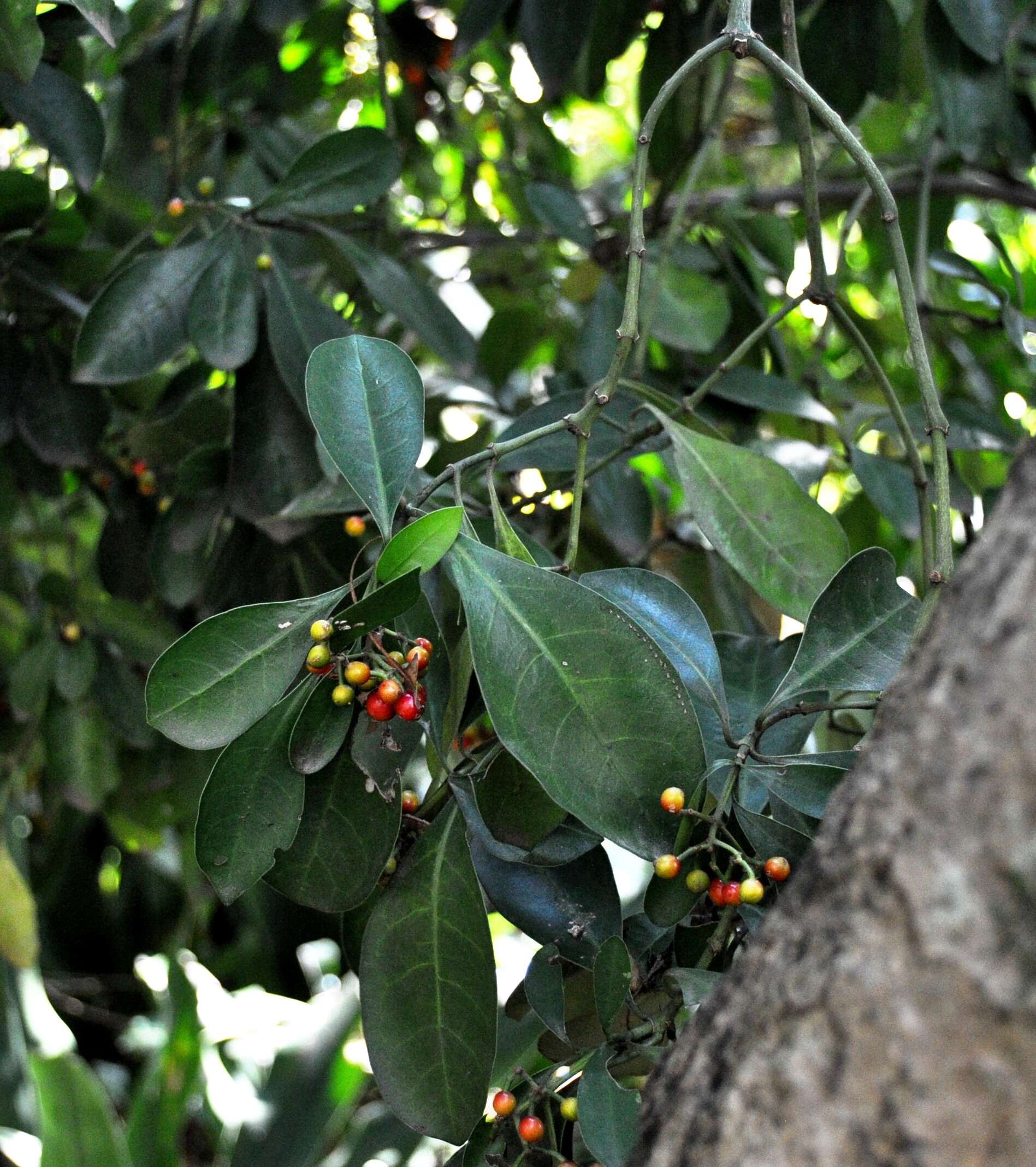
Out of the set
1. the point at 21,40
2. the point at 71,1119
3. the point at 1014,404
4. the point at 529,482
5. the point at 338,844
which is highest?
the point at 21,40

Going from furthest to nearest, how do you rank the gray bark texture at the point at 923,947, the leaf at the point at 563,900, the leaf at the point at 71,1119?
the leaf at the point at 71,1119 → the leaf at the point at 563,900 → the gray bark texture at the point at 923,947

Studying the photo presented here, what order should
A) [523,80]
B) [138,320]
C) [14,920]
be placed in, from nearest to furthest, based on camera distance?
[138,320] < [14,920] < [523,80]

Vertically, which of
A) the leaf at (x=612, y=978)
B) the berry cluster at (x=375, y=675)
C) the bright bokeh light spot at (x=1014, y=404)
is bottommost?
the bright bokeh light spot at (x=1014, y=404)

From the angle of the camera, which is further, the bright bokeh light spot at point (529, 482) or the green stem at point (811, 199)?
the bright bokeh light spot at point (529, 482)

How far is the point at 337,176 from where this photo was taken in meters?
0.94

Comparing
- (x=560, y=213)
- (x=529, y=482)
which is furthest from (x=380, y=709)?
(x=560, y=213)

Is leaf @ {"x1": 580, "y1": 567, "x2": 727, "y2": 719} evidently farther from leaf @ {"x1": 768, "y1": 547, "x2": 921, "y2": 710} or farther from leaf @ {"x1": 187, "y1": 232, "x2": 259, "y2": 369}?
leaf @ {"x1": 187, "y1": 232, "x2": 259, "y2": 369}

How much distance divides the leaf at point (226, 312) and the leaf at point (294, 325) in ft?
0.05

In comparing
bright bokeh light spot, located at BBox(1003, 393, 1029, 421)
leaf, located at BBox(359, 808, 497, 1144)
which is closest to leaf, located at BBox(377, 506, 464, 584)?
leaf, located at BBox(359, 808, 497, 1144)

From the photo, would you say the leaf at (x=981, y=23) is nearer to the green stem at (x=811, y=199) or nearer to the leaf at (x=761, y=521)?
the green stem at (x=811, y=199)

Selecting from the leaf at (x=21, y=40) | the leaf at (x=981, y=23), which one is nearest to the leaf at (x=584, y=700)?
the leaf at (x=21, y=40)

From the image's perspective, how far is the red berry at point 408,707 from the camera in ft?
1.73

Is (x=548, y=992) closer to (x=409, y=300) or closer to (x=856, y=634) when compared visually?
(x=856, y=634)

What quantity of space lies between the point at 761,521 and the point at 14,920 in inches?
34.4
